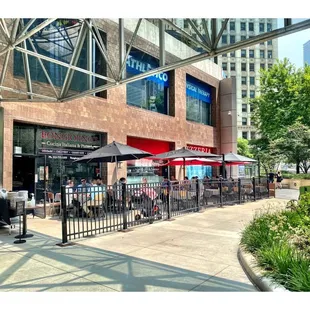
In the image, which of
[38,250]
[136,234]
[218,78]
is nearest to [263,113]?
[218,78]

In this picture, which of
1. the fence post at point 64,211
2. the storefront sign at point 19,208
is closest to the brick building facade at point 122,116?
the storefront sign at point 19,208

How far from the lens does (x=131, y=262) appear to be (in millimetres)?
5449

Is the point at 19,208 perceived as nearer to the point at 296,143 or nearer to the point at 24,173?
the point at 24,173

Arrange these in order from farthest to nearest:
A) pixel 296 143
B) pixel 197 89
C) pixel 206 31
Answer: pixel 296 143 → pixel 197 89 → pixel 206 31

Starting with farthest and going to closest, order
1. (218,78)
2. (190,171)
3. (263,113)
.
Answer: (263,113), (218,78), (190,171)

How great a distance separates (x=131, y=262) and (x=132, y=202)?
11.6 feet

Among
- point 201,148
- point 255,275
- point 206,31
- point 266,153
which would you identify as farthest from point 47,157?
point 266,153

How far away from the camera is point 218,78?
2744 centimetres

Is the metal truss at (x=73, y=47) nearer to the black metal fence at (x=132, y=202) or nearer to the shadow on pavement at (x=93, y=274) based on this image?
the black metal fence at (x=132, y=202)

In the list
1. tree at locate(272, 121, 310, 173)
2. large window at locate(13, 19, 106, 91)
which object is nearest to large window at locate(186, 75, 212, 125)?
tree at locate(272, 121, 310, 173)

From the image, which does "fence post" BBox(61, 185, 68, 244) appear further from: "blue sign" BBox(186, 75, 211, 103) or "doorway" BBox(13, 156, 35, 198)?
"blue sign" BBox(186, 75, 211, 103)

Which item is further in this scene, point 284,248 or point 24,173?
point 24,173
